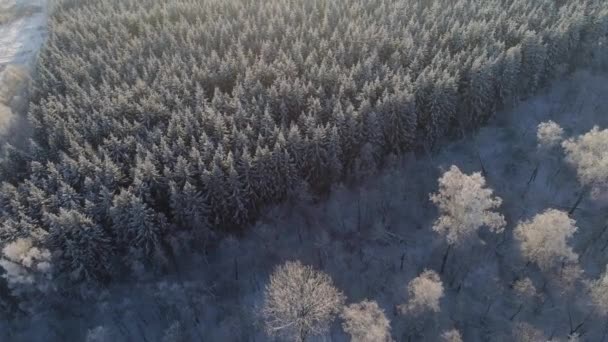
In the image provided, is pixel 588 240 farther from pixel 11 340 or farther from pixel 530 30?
pixel 11 340

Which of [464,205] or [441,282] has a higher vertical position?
[464,205]

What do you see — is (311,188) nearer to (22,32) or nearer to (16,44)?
(16,44)

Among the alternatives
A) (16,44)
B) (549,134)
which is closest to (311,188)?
(549,134)

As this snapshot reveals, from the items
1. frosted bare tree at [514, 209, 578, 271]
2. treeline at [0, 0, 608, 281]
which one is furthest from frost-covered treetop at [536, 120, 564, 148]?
frosted bare tree at [514, 209, 578, 271]

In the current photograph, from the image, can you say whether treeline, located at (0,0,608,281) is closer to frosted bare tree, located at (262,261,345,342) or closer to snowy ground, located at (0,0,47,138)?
snowy ground, located at (0,0,47,138)

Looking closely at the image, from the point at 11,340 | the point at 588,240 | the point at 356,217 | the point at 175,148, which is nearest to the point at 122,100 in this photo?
the point at 175,148

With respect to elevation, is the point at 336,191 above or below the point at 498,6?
below
